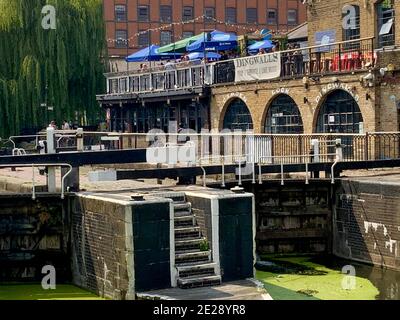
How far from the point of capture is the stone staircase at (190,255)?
57.9 ft

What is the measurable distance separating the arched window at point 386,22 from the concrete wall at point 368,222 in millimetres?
11777

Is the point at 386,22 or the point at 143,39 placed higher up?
the point at 143,39

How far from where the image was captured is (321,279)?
20.7 meters

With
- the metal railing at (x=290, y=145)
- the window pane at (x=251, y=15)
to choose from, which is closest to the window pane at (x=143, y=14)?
the window pane at (x=251, y=15)

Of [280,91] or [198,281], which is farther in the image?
[280,91]

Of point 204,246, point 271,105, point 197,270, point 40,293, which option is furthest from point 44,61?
point 197,270

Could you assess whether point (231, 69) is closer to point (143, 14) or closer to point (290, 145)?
point (290, 145)

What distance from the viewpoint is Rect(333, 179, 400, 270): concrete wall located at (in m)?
22.0

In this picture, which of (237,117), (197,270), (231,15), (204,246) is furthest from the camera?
(231,15)

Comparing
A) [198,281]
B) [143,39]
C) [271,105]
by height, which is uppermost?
[143,39]

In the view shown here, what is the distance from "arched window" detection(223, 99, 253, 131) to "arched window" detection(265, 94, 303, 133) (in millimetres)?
1682

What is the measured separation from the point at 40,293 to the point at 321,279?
258 inches

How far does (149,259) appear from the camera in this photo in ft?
57.8

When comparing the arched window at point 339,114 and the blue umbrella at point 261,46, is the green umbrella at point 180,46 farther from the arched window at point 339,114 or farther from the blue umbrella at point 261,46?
the arched window at point 339,114
